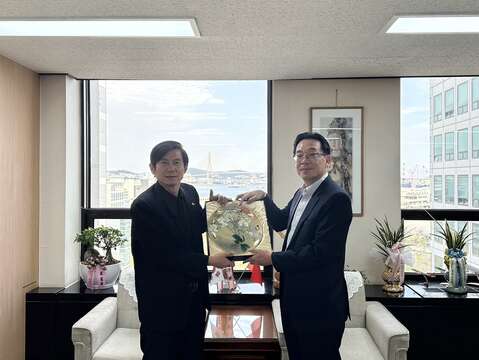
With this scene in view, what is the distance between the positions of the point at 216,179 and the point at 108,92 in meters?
1.27

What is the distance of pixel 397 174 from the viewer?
3.63 metres

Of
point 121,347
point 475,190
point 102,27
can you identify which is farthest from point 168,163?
point 475,190

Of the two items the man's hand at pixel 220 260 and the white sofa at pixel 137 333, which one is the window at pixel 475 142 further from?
the man's hand at pixel 220 260

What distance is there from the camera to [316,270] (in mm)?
2248

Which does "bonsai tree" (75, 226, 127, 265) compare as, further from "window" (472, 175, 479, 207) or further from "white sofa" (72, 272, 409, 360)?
"window" (472, 175, 479, 207)

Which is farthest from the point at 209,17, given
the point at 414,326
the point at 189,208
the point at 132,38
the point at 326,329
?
the point at 414,326

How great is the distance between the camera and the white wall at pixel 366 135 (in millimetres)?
3619

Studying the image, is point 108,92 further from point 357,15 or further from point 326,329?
point 326,329

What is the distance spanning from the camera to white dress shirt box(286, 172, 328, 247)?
238cm

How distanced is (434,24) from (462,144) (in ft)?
5.75

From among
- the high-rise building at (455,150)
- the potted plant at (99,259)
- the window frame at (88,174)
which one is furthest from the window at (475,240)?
the potted plant at (99,259)

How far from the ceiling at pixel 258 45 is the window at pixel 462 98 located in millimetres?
310

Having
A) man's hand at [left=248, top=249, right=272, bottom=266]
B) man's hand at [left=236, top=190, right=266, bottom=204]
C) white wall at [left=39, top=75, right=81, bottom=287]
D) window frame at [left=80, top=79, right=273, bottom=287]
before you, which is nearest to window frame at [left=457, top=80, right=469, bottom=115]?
window frame at [left=80, top=79, right=273, bottom=287]

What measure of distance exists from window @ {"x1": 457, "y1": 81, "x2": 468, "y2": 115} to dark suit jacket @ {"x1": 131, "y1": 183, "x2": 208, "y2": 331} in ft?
9.30
